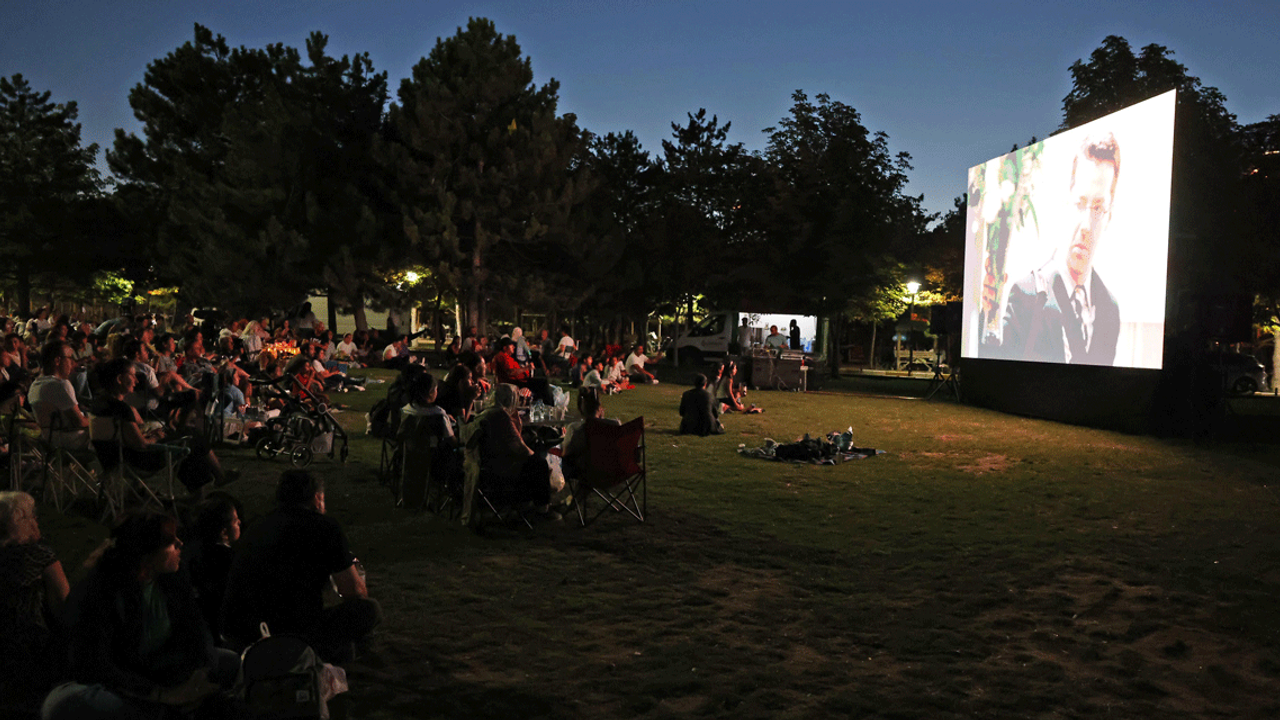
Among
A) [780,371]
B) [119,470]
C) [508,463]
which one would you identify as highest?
[780,371]

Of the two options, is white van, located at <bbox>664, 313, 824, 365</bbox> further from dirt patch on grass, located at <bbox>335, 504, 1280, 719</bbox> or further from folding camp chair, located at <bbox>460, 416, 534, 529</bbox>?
dirt patch on grass, located at <bbox>335, 504, 1280, 719</bbox>

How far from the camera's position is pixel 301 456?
9312 millimetres

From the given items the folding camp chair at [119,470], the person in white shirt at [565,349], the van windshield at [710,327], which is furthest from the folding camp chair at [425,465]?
the van windshield at [710,327]

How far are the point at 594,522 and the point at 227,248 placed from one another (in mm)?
25585

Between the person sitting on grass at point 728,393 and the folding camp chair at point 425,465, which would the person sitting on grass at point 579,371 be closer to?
the person sitting on grass at point 728,393

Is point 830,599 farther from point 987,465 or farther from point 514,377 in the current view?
point 514,377

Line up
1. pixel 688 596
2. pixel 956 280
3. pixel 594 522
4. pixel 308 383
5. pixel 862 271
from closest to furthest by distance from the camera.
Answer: pixel 688 596
pixel 594 522
pixel 308 383
pixel 862 271
pixel 956 280

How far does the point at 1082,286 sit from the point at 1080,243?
74cm

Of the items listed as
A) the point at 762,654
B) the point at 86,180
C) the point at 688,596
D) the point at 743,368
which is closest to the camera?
the point at 762,654

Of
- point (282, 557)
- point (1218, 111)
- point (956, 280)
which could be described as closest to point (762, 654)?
point (282, 557)

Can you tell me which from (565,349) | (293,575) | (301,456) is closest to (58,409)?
(301,456)

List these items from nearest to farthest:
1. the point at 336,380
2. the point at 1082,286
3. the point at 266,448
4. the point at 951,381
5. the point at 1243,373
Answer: the point at 266,448 < the point at 1082,286 < the point at 336,380 < the point at 951,381 < the point at 1243,373

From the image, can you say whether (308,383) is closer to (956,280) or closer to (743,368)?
(743,368)

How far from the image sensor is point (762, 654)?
4.11 m
